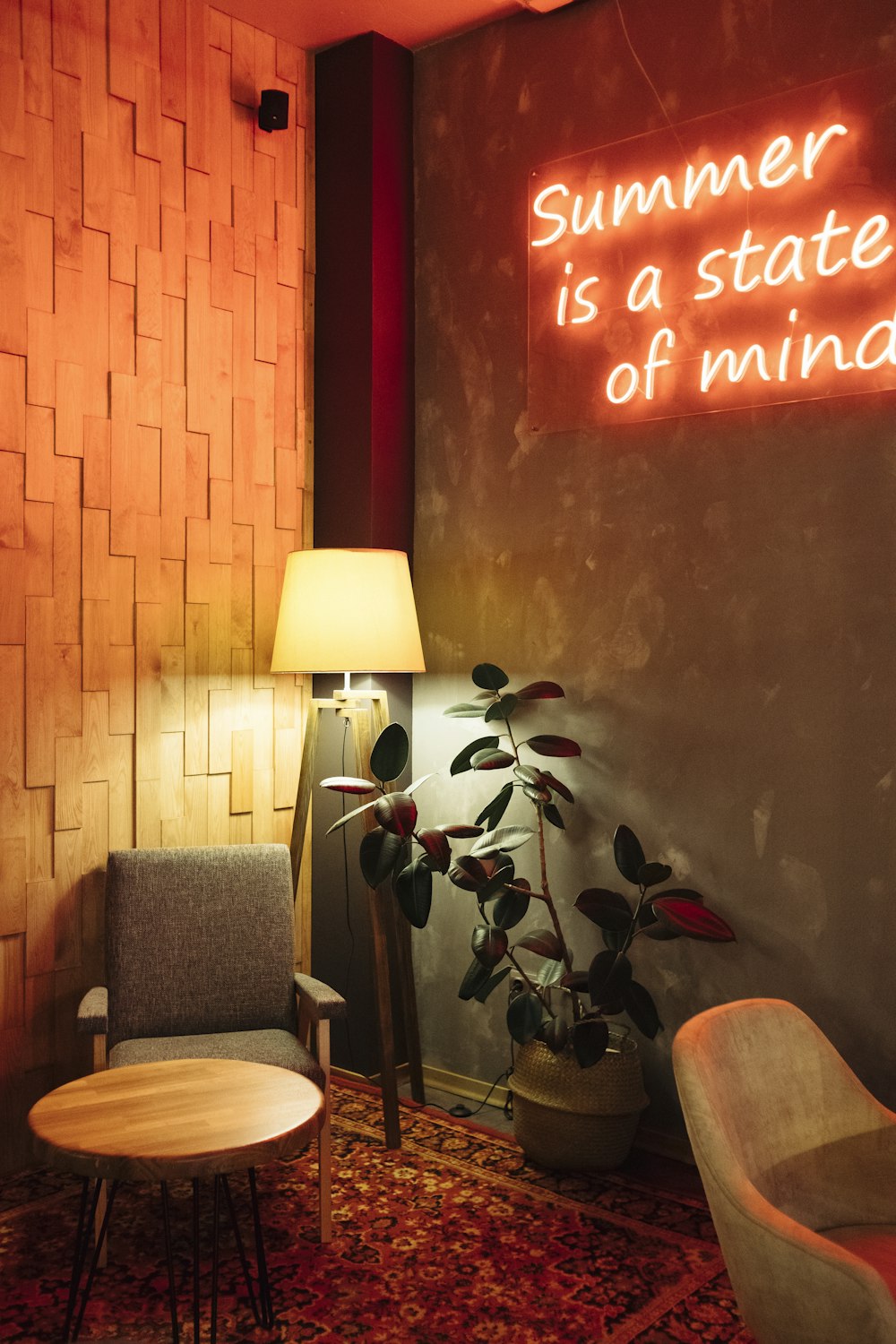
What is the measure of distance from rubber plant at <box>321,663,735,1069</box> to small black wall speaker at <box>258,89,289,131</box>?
1917mm

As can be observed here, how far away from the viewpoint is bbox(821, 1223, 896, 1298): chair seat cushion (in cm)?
210

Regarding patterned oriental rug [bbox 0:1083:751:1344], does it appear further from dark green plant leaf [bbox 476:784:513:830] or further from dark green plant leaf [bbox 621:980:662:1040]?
dark green plant leaf [bbox 476:784:513:830]

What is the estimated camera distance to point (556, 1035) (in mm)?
3354

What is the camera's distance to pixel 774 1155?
2250mm

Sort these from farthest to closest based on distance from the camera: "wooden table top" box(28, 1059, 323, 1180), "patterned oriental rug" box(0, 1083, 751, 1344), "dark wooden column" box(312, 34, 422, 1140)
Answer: "dark wooden column" box(312, 34, 422, 1140)
"patterned oriental rug" box(0, 1083, 751, 1344)
"wooden table top" box(28, 1059, 323, 1180)

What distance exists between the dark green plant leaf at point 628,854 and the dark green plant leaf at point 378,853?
2.07 ft

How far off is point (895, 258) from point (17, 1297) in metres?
3.29

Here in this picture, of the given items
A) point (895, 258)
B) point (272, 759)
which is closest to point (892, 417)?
point (895, 258)

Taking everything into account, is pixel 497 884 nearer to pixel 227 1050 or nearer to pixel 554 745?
pixel 554 745

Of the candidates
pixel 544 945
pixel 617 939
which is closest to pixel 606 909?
pixel 617 939

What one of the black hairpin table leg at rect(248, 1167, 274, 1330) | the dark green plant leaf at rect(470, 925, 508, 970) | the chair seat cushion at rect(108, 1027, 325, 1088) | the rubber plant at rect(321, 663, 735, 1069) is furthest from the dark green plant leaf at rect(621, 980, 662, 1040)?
the black hairpin table leg at rect(248, 1167, 274, 1330)

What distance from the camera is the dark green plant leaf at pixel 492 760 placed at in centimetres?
360

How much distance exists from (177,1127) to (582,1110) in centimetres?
137

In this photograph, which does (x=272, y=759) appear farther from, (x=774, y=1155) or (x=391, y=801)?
(x=774, y=1155)
